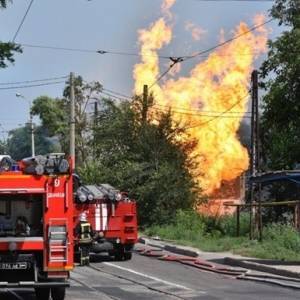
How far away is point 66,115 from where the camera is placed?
68.1 m

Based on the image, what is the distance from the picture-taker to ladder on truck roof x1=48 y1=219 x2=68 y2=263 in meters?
→ 10.9

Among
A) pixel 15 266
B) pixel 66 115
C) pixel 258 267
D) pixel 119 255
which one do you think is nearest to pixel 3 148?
pixel 66 115

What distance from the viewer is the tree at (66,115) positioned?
57.8 m

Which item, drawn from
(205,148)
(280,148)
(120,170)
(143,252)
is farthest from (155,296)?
(205,148)

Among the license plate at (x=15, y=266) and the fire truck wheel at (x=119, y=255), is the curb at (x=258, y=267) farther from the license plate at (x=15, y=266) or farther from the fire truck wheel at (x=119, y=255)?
the license plate at (x=15, y=266)

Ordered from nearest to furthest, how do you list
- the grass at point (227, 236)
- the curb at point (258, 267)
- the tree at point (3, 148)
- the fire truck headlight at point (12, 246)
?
1. the fire truck headlight at point (12, 246)
2. the curb at point (258, 267)
3. the grass at point (227, 236)
4. the tree at point (3, 148)

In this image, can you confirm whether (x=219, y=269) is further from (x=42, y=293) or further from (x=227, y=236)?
(x=227, y=236)

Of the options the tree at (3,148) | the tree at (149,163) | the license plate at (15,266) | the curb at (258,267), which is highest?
the tree at (3,148)

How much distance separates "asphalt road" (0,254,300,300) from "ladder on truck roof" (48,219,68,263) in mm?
1794

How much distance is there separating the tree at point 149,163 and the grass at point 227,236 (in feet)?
3.85

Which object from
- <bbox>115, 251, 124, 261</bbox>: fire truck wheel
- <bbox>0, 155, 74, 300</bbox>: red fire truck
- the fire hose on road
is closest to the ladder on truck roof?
<bbox>0, 155, 74, 300</bbox>: red fire truck

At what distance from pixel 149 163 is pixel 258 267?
19214mm

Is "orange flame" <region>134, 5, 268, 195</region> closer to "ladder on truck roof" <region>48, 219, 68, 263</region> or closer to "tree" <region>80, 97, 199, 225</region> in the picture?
"tree" <region>80, 97, 199, 225</region>

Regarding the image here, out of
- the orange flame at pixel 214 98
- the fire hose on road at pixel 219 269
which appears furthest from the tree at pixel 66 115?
the fire hose on road at pixel 219 269
